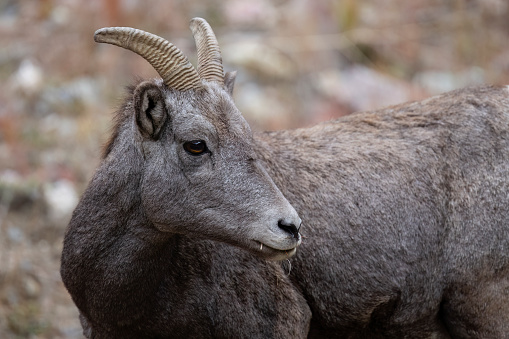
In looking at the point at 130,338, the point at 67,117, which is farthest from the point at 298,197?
the point at 67,117

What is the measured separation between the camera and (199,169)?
5.92 meters

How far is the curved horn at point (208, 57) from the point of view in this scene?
639 centimetres

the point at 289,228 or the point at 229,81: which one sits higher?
the point at 229,81

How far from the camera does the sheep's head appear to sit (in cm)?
580

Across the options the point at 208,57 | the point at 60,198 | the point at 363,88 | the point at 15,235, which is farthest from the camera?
the point at 363,88

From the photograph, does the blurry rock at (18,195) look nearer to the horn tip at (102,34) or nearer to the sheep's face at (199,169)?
the sheep's face at (199,169)

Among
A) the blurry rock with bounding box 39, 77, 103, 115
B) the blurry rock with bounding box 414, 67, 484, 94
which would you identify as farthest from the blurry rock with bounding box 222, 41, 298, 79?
the blurry rock with bounding box 39, 77, 103, 115

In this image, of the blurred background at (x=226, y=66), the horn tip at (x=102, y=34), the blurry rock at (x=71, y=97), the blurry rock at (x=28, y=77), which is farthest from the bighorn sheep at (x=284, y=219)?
the blurry rock at (x=28, y=77)

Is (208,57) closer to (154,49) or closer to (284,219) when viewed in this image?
(154,49)

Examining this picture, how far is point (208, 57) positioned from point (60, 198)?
5.89 m

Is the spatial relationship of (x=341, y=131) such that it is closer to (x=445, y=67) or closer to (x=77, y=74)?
(x=77, y=74)

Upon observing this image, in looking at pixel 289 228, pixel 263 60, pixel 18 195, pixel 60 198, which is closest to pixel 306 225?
pixel 289 228

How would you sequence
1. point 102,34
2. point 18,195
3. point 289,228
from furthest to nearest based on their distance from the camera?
point 18,195 < point 102,34 < point 289,228

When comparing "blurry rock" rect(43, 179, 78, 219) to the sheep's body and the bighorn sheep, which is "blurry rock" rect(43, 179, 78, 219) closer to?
the bighorn sheep
